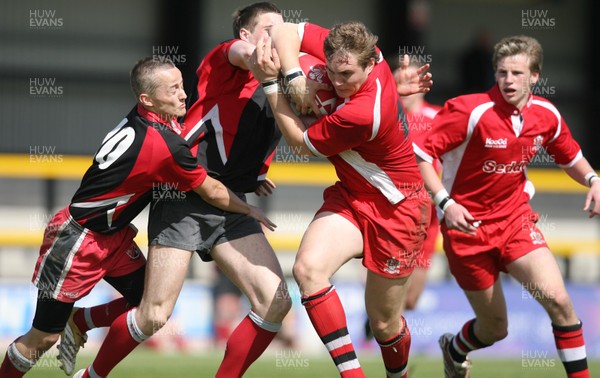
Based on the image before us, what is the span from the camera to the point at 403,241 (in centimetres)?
498

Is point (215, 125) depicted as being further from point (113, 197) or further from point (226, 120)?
point (113, 197)

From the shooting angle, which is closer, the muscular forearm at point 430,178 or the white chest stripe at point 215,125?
the white chest stripe at point 215,125

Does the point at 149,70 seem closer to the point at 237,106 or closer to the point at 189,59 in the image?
the point at 237,106

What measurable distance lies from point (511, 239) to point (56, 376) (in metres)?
2.99

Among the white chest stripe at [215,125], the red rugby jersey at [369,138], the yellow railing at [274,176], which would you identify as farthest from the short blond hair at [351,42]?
the yellow railing at [274,176]

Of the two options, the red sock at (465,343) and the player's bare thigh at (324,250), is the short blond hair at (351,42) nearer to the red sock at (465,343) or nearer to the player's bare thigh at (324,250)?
the player's bare thigh at (324,250)

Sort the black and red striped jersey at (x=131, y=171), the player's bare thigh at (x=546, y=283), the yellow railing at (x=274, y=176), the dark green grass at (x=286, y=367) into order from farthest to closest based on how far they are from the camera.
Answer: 1. the yellow railing at (x=274, y=176)
2. the dark green grass at (x=286, y=367)
3. the player's bare thigh at (x=546, y=283)
4. the black and red striped jersey at (x=131, y=171)

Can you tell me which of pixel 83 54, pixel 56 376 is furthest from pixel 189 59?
pixel 56 376

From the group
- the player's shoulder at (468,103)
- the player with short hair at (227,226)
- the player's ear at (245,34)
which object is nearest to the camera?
the player with short hair at (227,226)

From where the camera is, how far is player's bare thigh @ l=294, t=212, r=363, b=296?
15.8 ft

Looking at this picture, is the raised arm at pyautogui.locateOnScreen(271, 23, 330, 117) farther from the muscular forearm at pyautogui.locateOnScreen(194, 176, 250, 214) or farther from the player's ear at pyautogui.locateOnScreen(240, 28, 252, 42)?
the muscular forearm at pyautogui.locateOnScreen(194, 176, 250, 214)

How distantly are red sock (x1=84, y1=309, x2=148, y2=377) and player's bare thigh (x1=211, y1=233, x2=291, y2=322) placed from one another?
55 centimetres

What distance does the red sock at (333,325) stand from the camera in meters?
4.80

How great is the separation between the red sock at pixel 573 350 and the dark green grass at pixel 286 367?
4.20ft
